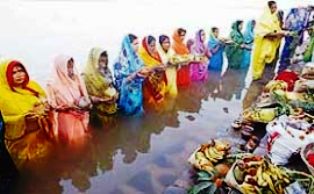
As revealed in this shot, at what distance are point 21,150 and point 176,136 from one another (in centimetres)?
188

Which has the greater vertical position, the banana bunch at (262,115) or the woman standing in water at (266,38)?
the woman standing in water at (266,38)

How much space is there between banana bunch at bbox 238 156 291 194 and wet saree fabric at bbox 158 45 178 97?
3762 mm

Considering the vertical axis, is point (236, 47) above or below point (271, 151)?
above

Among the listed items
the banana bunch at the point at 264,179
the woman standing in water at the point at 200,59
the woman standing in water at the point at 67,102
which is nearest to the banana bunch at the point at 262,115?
the banana bunch at the point at 264,179

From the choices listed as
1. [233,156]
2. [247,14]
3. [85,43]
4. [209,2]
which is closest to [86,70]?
[233,156]

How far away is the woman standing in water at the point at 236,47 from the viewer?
8.12m

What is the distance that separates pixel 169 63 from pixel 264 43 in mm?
1953

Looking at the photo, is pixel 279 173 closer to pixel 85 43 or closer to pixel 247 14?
pixel 85 43

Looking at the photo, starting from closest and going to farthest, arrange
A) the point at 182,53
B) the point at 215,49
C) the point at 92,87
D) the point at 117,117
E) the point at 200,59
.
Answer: the point at 92,87
the point at 117,117
the point at 182,53
the point at 200,59
the point at 215,49

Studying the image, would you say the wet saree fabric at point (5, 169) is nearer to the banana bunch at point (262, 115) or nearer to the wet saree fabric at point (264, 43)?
the banana bunch at point (262, 115)

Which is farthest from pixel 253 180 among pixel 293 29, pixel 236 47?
pixel 293 29

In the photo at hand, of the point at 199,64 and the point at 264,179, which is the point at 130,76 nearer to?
the point at 199,64

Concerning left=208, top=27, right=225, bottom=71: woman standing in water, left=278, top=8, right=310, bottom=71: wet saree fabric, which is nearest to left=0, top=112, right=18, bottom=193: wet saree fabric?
left=208, top=27, right=225, bottom=71: woman standing in water

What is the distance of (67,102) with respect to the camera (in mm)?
4926
